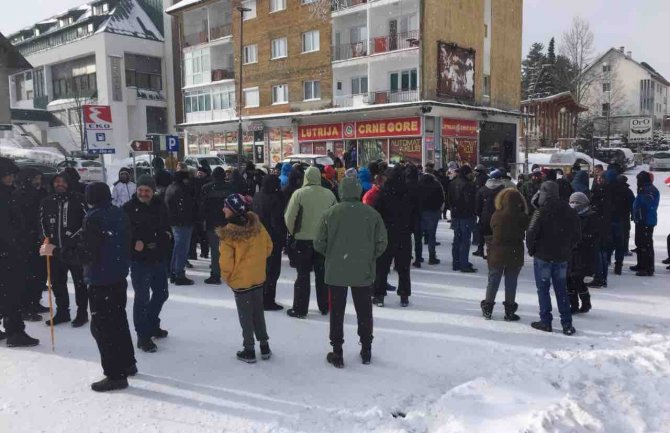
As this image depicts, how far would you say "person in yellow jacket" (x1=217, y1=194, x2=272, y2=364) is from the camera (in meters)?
4.75

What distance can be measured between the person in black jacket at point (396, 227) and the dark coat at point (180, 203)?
3.24 meters

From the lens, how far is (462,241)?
9117 millimetres

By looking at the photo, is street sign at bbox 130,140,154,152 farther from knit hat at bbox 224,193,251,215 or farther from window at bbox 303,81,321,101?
window at bbox 303,81,321,101

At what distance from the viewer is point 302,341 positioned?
5.64 metres

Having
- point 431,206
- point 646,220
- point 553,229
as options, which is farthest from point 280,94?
point 553,229

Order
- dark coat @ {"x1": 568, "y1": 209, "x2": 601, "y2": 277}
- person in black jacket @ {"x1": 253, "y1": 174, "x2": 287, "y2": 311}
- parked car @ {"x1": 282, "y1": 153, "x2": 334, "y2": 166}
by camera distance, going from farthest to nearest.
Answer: parked car @ {"x1": 282, "y1": 153, "x2": 334, "y2": 166} → person in black jacket @ {"x1": 253, "y1": 174, "x2": 287, "y2": 311} → dark coat @ {"x1": 568, "y1": 209, "x2": 601, "y2": 277}

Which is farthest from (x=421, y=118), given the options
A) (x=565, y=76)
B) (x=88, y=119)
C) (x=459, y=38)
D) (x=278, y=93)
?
(x=565, y=76)

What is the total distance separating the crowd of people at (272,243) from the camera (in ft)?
14.8

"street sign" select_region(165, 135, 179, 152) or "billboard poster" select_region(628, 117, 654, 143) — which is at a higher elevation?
"billboard poster" select_region(628, 117, 654, 143)

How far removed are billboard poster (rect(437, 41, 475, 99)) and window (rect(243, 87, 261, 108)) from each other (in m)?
12.7

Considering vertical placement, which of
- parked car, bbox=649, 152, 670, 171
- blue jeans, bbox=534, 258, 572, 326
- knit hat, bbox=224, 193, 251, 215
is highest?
parked car, bbox=649, 152, 670, 171

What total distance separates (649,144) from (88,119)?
175ft

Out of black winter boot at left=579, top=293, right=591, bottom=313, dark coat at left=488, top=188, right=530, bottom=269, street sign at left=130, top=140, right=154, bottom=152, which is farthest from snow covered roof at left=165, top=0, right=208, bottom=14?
black winter boot at left=579, top=293, right=591, bottom=313

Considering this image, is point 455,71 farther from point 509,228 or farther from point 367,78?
point 509,228
